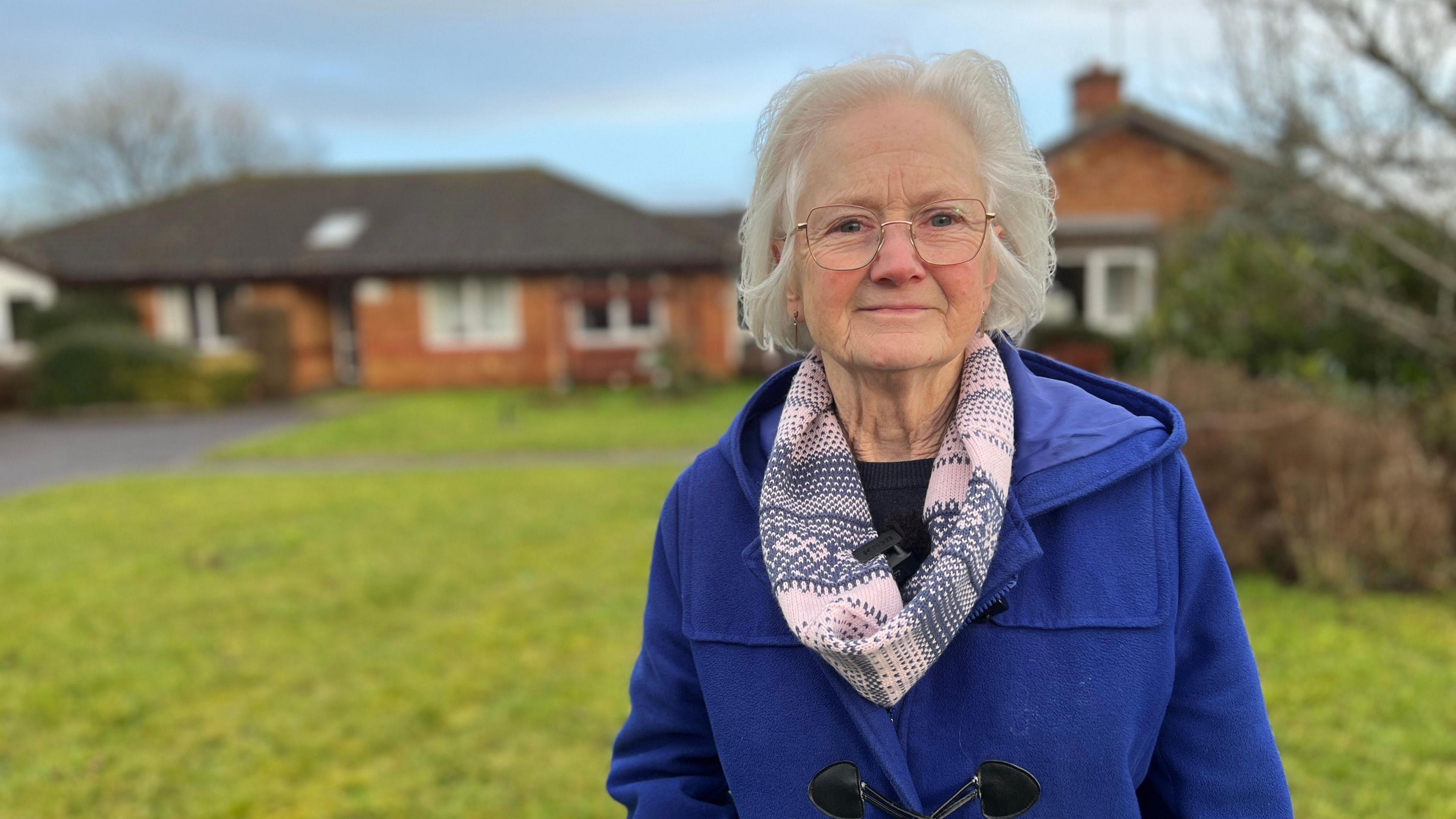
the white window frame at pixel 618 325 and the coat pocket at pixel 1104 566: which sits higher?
the coat pocket at pixel 1104 566

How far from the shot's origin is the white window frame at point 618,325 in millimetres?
22031

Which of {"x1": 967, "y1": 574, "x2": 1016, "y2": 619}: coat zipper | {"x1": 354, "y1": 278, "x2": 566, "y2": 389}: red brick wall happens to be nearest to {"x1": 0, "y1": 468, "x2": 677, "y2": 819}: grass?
{"x1": 967, "y1": 574, "x2": 1016, "y2": 619}: coat zipper

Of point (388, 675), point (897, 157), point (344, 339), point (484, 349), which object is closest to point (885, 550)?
point (897, 157)

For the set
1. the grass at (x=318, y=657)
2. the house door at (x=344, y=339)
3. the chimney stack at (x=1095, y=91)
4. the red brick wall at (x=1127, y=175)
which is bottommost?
the house door at (x=344, y=339)

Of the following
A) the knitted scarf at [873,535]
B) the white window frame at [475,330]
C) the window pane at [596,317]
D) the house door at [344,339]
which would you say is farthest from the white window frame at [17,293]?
the knitted scarf at [873,535]

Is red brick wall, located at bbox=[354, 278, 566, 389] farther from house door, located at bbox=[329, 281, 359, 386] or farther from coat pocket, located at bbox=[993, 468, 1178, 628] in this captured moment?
coat pocket, located at bbox=[993, 468, 1178, 628]

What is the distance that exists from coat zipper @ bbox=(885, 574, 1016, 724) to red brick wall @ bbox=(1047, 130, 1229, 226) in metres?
20.9

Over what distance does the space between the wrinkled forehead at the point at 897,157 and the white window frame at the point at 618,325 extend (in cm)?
2029

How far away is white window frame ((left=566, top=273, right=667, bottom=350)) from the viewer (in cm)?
2203

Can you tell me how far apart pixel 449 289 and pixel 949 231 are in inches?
875

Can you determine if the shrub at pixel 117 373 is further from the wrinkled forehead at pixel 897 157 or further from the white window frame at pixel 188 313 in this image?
the wrinkled forehead at pixel 897 157

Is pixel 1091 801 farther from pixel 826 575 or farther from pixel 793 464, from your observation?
pixel 793 464

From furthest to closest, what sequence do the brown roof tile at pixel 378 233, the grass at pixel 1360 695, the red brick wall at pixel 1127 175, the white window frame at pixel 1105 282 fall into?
the brown roof tile at pixel 378 233, the red brick wall at pixel 1127 175, the white window frame at pixel 1105 282, the grass at pixel 1360 695

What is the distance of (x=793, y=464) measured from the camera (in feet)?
5.65
